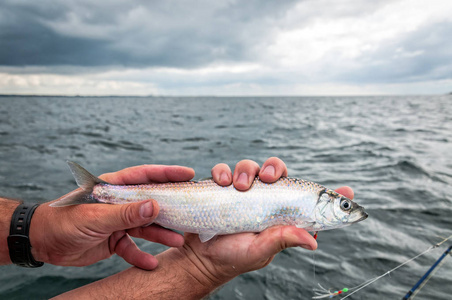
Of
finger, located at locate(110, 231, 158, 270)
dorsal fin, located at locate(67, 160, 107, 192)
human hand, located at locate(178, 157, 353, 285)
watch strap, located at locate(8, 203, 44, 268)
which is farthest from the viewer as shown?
finger, located at locate(110, 231, 158, 270)

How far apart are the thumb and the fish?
0.38 m

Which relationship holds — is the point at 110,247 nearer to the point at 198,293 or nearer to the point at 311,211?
the point at 198,293

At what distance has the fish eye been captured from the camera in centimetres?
336

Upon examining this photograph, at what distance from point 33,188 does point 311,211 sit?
10.5 meters

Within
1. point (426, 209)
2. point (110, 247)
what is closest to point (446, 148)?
point (426, 209)

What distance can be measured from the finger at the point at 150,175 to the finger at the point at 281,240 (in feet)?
4.16

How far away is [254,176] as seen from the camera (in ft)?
11.6

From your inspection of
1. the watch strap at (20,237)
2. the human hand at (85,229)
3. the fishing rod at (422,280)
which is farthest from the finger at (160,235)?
the fishing rod at (422,280)

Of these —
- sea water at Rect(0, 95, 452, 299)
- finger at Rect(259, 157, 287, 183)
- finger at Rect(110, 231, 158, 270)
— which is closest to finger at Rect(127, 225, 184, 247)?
finger at Rect(110, 231, 158, 270)

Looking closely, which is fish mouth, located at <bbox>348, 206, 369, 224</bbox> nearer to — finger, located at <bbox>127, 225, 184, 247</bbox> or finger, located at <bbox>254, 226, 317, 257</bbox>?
finger, located at <bbox>254, 226, 317, 257</bbox>

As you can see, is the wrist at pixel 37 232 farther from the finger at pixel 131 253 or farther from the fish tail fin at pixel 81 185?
the finger at pixel 131 253

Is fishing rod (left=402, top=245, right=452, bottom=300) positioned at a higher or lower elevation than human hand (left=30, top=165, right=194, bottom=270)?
lower

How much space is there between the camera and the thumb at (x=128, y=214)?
9.87ft

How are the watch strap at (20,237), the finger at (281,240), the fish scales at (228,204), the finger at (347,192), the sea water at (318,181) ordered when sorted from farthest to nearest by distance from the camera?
the sea water at (318,181) < the finger at (347,192) < the fish scales at (228,204) < the watch strap at (20,237) < the finger at (281,240)
